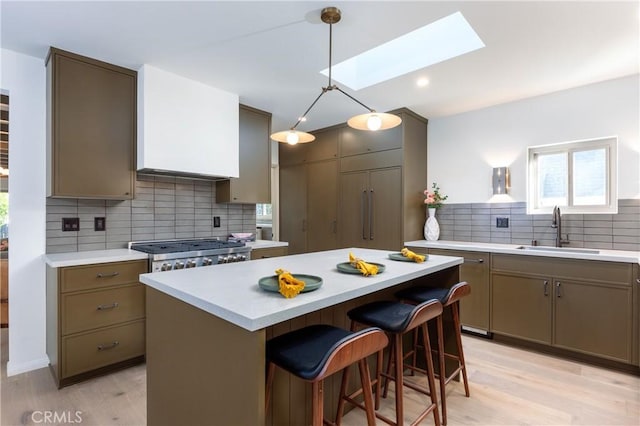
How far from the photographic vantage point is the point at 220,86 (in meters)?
3.13

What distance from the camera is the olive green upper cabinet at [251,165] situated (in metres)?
3.55

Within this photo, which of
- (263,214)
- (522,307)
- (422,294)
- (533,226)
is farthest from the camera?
(263,214)

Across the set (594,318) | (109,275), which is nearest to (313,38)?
(109,275)

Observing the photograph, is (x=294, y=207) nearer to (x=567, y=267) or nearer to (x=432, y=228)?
(x=432, y=228)

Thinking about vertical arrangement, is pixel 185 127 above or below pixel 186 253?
above

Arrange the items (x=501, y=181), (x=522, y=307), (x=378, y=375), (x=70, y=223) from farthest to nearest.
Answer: (x=501, y=181) → (x=522, y=307) → (x=70, y=223) → (x=378, y=375)

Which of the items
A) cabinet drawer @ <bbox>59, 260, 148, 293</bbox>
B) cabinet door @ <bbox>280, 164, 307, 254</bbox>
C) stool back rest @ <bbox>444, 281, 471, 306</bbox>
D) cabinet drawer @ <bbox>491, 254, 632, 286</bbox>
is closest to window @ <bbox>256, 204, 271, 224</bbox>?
cabinet door @ <bbox>280, 164, 307, 254</bbox>

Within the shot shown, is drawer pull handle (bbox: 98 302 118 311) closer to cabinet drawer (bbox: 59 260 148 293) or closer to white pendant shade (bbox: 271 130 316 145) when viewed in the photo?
cabinet drawer (bbox: 59 260 148 293)

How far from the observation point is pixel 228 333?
113 centimetres

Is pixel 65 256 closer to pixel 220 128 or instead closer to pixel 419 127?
pixel 220 128

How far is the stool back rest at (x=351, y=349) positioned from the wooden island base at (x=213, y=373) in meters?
0.22

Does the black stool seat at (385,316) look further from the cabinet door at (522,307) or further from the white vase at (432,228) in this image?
the white vase at (432,228)

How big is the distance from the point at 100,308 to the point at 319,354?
1.97 metres

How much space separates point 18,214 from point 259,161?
2154mm
